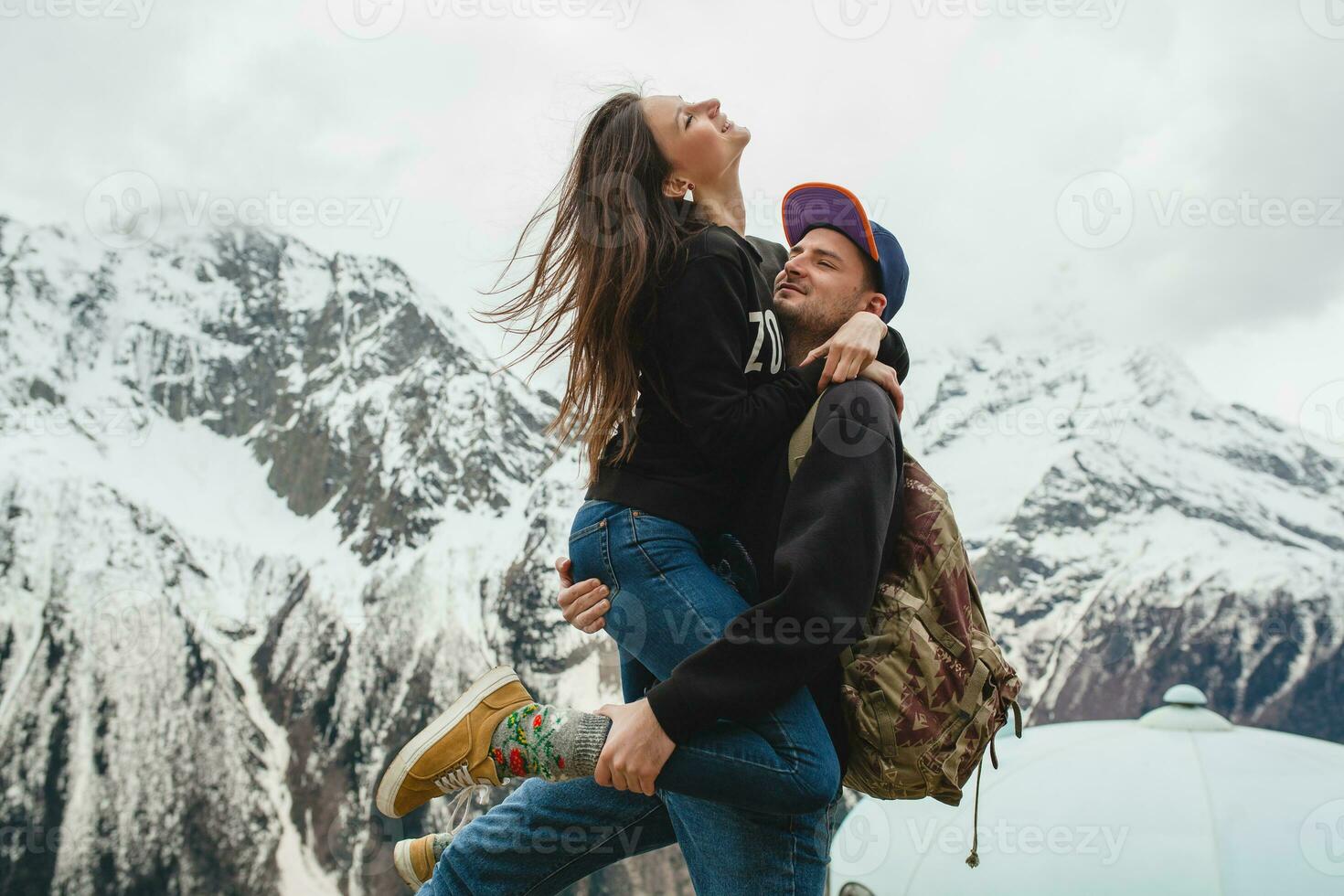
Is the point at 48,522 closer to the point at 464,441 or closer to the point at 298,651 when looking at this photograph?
the point at 298,651

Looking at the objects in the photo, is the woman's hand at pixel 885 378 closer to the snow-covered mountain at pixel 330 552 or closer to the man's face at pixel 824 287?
the man's face at pixel 824 287

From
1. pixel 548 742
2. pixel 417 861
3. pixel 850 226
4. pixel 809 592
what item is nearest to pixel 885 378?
pixel 850 226

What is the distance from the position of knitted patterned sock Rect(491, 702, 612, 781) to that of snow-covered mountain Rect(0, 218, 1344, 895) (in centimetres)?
9360

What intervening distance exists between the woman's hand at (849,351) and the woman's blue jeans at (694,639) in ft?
2.14

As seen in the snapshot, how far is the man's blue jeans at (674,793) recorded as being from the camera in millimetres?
2855

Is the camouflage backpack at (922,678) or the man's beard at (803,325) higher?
the man's beard at (803,325)

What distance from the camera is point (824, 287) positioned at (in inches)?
143

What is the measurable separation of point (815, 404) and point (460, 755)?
60.0 inches

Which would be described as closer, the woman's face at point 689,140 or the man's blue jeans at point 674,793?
the man's blue jeans at point 674,793

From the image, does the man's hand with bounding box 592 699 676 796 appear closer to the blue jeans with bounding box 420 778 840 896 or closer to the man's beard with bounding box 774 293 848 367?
the blue jeans with bounding box 420 778 840 896

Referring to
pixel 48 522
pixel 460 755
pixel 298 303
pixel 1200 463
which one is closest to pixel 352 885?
pixel 48 522

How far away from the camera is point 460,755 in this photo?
3176mm

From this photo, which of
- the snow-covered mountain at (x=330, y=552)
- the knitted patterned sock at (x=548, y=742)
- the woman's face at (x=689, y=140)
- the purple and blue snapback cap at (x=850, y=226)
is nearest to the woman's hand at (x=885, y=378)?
Result: the purple and blue snapback cap at (x=850, y=226)

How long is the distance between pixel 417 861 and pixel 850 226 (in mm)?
2757
